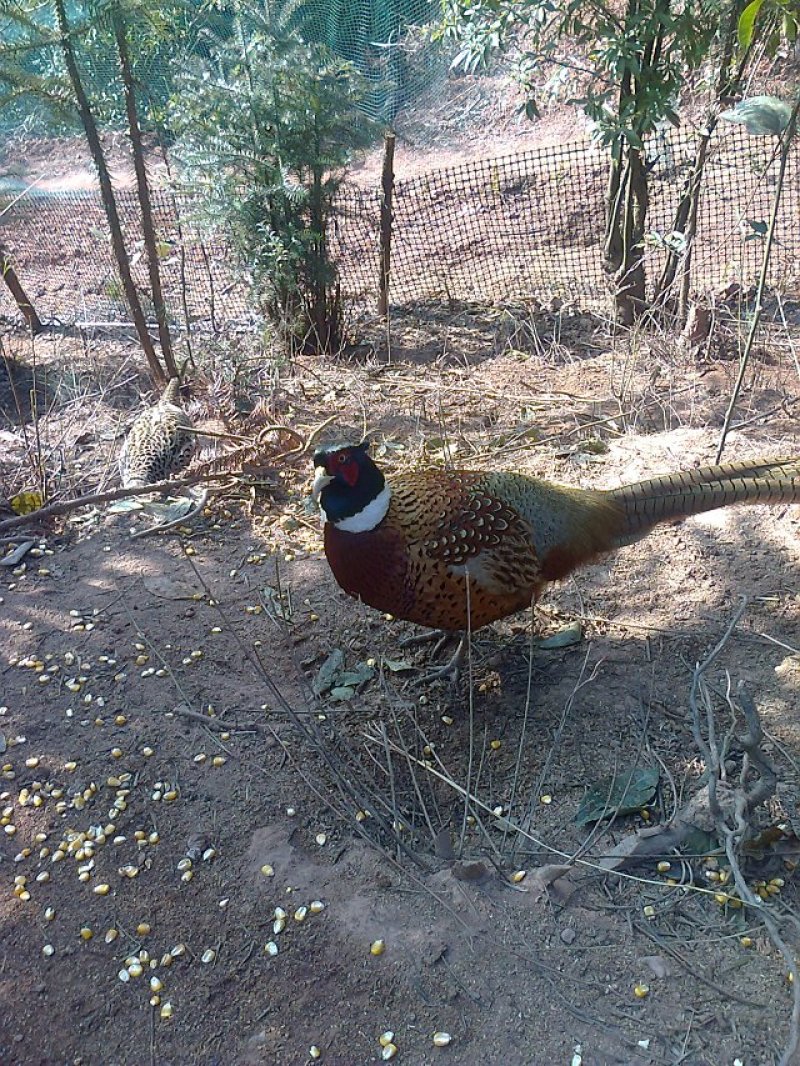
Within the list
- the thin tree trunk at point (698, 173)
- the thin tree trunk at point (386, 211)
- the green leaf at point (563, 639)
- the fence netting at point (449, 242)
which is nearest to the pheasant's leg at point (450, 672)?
the green leaf at point (563, 639)


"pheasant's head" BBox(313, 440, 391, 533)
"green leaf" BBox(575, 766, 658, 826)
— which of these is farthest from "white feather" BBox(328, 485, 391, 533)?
"green leaf" BBox(575, 766, 658, 826)

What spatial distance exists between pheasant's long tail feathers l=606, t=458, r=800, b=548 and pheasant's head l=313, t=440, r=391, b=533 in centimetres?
89

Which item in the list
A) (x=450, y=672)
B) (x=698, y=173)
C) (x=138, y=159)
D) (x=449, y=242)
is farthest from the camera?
(x=449, y=242)

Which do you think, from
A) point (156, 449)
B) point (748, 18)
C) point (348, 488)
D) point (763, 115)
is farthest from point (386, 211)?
point (748, 18)

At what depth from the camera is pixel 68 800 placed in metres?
2.21

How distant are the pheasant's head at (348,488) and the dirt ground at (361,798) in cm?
44

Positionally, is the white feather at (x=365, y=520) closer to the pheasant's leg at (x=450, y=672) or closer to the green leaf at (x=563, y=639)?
the pheasant's leg at (x=450, y=672)

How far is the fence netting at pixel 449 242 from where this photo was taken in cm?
688

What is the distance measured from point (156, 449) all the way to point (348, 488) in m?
2.24

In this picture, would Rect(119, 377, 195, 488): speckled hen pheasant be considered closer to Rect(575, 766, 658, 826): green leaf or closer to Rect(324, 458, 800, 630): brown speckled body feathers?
Rect(324, 458, 800, 630): brown speckled body feathers

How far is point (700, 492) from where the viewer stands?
258 centimetres

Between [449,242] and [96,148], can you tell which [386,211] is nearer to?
[96,148]

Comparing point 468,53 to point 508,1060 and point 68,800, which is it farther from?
point 508,1060

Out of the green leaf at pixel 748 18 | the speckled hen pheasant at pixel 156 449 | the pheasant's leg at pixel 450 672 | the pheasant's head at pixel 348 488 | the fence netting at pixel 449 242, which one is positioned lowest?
the pheasant's leg at pixel 450 672
